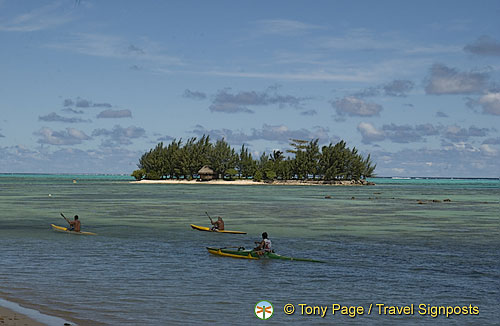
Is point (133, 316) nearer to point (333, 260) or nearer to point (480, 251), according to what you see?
point (333, 260)

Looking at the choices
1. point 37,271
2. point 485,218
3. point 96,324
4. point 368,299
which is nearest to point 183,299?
point 96,324

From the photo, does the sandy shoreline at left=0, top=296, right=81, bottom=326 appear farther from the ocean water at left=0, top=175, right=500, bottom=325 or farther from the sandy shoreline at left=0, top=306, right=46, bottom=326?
the ocean water at left=0, top=175, right=500, bottom=325

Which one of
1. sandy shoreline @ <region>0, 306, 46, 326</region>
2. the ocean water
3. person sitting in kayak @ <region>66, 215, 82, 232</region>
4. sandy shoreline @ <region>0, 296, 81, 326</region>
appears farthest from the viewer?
person sitting in kayak @ <region>66, 215, 82, 232</region>

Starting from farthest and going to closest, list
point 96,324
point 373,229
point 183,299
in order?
point 373,229 < point 183,299 < point 96,324

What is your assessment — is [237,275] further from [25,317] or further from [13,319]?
[13,319]

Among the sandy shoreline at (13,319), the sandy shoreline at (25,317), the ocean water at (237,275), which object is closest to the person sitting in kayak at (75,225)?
the ocean water at (237,275)

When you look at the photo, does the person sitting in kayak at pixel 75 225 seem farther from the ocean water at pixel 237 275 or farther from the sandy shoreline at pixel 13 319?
the sandy shoreline at pixel 13 319

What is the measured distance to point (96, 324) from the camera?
55.3 feet

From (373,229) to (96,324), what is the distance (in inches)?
1382

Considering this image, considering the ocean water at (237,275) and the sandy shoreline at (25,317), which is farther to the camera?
the ocean water at (237,275)

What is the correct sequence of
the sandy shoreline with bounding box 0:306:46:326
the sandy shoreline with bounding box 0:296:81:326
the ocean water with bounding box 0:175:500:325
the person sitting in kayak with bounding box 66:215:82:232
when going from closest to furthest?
the sandy shoreline with bounding box 0:306:46:326 → the sandy shoreline with bounding box 0:296:81:326 → the ocean water with bounding box 0:175:500:325 → the person sitting in kayak with bounding box 66:215:82:232

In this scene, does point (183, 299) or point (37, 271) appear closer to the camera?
point (183, 299)

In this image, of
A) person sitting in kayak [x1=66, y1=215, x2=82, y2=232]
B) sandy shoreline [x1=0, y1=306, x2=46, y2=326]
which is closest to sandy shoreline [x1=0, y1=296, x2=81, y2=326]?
sandy shoreline [x1=0, y1=306, x2=46, y2=326]

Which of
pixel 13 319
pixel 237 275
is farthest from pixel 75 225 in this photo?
pixel 13 319
